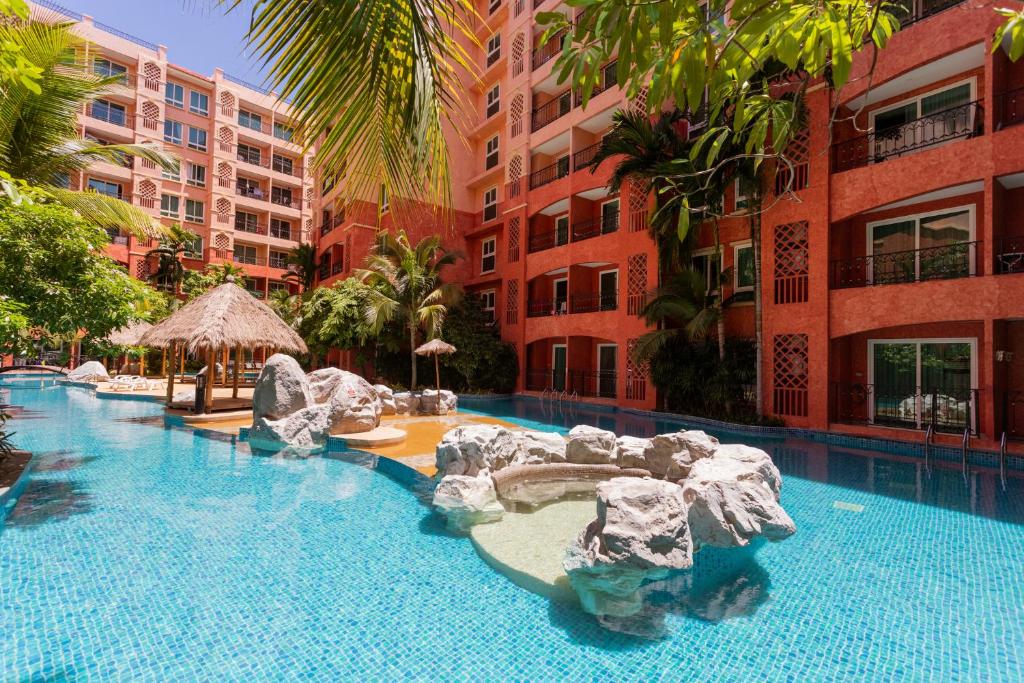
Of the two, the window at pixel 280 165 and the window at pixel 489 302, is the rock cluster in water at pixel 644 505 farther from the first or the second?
the window at pixel 280 165

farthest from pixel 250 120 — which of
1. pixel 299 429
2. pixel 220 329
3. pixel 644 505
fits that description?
pixel 644 505

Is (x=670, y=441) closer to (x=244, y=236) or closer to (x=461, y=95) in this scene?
(x=461, y=95)

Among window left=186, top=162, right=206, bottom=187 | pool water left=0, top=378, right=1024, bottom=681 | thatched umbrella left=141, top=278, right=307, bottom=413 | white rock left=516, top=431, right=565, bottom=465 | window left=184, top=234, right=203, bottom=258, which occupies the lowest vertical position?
pool water left=0, top=378, right=1024, bottom=681

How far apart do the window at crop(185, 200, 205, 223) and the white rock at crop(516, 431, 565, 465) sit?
110 ft

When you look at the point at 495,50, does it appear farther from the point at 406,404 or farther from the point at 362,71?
the point at 362,71

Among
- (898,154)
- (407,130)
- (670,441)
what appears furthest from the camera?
(898,154)

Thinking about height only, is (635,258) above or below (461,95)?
above

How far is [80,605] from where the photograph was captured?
13.1ft

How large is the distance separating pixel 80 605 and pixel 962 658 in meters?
6.78

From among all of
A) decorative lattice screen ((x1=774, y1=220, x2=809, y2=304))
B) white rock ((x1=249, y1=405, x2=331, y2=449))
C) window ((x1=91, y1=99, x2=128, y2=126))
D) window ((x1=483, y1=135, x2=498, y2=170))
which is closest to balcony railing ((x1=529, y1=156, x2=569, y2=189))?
window ((x1=483, y1=135, x2=498, y2=170))

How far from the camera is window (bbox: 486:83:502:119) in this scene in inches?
882

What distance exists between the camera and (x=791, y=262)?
12.2m

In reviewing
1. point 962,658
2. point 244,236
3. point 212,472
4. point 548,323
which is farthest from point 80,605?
point 244,236

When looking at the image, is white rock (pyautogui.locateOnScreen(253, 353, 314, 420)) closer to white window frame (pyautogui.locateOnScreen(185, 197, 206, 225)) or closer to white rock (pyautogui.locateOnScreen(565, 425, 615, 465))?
white rock (pyautogui.locateOnScreen(565, 425, 615, 465))
